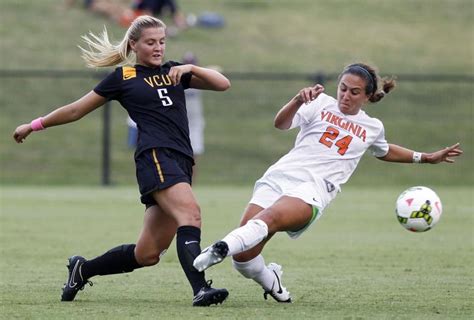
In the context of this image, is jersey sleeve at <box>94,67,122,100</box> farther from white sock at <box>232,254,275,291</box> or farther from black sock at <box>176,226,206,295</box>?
white sock at <box>232,254,275,291</box>

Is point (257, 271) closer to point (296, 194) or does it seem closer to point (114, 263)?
point (296, 194)

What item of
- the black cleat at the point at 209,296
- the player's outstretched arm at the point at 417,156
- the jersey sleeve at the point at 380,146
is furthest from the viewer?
the player's outstretched arm at the point at 417,156

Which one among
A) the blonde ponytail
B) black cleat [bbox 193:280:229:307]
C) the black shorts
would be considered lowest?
black cleat [bbox 193:280:229:307]

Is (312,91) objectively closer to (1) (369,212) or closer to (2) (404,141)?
Result: (1) (369,212)

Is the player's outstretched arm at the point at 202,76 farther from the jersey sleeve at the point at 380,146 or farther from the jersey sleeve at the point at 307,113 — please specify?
the jersey sleeve at the point at 380,146

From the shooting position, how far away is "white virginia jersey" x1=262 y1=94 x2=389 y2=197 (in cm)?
710

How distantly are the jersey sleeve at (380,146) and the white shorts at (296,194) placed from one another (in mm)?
627

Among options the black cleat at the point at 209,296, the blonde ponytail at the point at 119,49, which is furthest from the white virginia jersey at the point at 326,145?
the blonde ponytail at the point at 119,49

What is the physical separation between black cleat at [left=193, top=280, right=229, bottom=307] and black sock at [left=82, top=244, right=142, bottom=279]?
75 cm

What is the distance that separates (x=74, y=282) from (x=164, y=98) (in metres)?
1.34

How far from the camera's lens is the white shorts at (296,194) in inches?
271

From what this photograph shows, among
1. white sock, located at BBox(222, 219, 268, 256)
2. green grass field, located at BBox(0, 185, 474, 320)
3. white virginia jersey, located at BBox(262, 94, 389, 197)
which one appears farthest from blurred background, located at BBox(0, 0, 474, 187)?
white sock, located at BBox(222, 219, 268, 256)

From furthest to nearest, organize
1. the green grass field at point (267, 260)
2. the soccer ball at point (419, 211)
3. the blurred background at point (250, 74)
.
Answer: the blurred background at point (250, 74)
the soccer ball at point (419, 211)
the green grass field at point (267, 260)

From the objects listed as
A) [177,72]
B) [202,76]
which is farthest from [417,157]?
[177,72]
